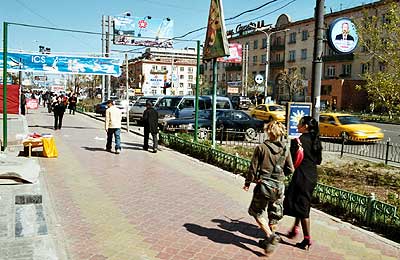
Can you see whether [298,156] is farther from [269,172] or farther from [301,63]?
[301,63]

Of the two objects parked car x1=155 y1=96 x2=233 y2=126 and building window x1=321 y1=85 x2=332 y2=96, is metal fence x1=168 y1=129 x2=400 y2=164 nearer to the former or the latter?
parked car x1=155 y1=96 x2=233 y2=126

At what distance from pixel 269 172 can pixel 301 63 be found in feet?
185

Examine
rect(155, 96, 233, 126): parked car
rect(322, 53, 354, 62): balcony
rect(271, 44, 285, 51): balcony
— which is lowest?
rect(155, 96, 233, 126): parked car

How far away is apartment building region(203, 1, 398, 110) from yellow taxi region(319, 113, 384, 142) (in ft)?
70.4

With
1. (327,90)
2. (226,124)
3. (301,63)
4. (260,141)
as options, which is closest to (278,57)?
(301,63)

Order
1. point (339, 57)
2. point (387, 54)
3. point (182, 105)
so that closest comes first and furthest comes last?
point (387, 54) → point (182, 105) → point (339, 57)

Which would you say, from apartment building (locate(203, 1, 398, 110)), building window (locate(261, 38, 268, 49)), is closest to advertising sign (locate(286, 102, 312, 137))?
apartment building (locate(203, 1, 398, 110))

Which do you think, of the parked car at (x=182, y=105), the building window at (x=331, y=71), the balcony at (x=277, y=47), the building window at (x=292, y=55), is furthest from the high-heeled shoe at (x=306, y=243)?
the balcony at (x=277, y=47)

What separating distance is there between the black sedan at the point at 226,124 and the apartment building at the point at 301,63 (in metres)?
24.3

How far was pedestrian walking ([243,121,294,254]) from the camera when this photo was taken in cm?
487

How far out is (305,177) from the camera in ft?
16.3

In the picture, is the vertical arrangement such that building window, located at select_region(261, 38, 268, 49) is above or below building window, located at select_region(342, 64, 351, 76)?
above

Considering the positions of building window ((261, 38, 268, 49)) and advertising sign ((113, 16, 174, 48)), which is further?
building window ((261, 38, 268, 49))

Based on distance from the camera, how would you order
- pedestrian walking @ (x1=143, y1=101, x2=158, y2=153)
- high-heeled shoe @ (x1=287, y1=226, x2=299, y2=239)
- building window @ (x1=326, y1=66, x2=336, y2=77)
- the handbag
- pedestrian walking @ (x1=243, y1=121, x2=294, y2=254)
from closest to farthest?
1. pedestrian walking @ (x1=243, y1=121, x2=294, y2=254)
2. the handbag
3. high-heeled shoe @ (x1=287, y1=226, x2=299, y2=239)
4. pedestrian walking @ (x1=143, y1=101, x2=158, y2=153)
5. building window @ (x1=326, y1=66, x2=336, y2=77)
